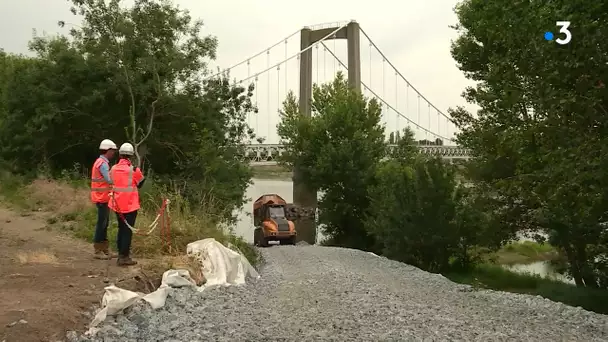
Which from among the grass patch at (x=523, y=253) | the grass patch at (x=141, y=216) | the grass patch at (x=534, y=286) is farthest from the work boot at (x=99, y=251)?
the grass patch at (x=523, y=253)

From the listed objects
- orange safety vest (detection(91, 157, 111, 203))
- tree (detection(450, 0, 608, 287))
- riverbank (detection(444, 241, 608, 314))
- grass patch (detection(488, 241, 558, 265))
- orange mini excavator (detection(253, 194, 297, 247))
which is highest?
tree (detection(450, 0, 608, 287))

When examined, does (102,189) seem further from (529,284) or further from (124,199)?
(529,284)

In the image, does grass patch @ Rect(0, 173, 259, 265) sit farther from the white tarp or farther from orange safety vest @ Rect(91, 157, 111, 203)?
orange safety vest @ Rect(91, 157, 111, 203)

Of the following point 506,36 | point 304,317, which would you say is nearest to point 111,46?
point 506,36

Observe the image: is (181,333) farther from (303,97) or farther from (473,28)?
(303,97)

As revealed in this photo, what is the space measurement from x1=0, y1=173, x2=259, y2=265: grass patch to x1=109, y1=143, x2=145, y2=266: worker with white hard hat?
107cm

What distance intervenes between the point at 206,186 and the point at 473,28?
10605 mm

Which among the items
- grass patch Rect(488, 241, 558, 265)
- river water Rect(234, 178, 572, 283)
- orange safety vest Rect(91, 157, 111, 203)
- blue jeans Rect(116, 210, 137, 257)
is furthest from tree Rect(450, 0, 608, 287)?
grass patch Rect(488, 241, 558, 265)

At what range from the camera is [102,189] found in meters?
8.83

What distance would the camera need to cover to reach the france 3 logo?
7301 millimetres

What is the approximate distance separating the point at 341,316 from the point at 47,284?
11.0ft

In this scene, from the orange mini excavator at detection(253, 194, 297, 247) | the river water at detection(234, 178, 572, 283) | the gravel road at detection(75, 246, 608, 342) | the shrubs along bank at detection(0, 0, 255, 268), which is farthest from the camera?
the river water at detection(234, 178, 572, 283)

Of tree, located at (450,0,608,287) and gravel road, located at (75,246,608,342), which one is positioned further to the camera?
tree, located at (450,0,608,287)

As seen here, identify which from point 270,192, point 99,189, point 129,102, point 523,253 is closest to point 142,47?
point 129,102
